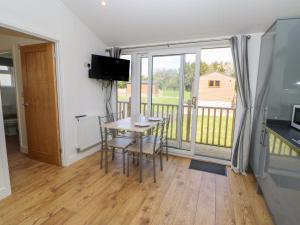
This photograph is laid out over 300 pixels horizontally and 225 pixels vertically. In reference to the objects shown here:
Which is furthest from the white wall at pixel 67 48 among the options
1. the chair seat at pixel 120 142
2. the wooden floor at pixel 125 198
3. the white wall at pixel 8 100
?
the white wall at pixel 8 100

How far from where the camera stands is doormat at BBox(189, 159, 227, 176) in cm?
279

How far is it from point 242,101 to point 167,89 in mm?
1365

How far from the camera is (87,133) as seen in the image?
3.19m

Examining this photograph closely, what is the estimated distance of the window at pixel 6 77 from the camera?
458 centimetres

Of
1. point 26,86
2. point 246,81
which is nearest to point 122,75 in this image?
point 26,86

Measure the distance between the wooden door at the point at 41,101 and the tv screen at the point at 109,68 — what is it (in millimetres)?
700

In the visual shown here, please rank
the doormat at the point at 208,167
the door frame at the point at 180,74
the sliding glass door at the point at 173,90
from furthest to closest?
the sliding glass door at the point at 173,90 → the door frame at the point at 180,74 → the doormat at the point at 208,167

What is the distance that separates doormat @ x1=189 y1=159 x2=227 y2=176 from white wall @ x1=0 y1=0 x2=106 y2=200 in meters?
2.02

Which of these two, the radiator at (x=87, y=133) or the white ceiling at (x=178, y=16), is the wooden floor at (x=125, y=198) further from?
the white ceiling at (x=178, y=16)

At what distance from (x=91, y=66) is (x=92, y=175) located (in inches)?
74.9

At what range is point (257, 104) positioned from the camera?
8.25 feet

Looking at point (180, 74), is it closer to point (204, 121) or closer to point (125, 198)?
point (204, 121)

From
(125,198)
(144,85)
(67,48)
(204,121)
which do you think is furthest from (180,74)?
(125,198)

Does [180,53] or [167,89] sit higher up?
[180,53]
